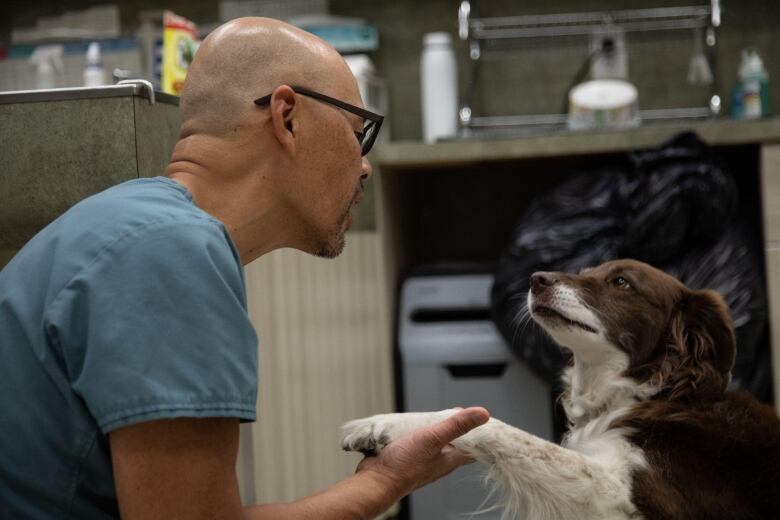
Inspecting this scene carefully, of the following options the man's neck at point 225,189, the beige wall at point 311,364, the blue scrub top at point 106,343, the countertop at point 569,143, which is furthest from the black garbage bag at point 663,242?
the blue scrub top at point 106,343

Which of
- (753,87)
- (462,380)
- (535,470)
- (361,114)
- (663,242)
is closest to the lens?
(361,114)

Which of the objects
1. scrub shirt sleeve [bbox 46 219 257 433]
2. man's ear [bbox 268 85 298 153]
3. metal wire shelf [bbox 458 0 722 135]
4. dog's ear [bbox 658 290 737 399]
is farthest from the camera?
metal wire shelf [bbox 458 0 722 135]

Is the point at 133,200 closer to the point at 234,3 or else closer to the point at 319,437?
the point at 319,437

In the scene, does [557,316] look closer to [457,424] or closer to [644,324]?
[644,324]

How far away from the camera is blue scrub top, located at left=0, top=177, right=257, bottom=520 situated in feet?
2.74

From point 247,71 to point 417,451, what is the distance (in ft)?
1.65

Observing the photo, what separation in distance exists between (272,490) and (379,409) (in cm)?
43

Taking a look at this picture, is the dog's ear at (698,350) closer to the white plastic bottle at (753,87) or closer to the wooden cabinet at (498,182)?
the wooden cabinet at (498,182)

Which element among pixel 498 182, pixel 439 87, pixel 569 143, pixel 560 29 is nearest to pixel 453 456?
pixel 569 143

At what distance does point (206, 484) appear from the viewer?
0.86 meters

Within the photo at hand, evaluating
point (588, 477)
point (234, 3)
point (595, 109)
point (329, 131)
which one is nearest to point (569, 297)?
point (588, 477)

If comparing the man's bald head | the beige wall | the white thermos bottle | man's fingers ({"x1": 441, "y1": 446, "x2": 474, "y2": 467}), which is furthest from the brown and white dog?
the white thermos bottle

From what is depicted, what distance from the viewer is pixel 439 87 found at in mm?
3012

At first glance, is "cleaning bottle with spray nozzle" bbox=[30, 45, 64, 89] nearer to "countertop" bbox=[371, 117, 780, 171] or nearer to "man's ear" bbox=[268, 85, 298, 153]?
"countertop" bbox=[371, 117, 780, 171]
